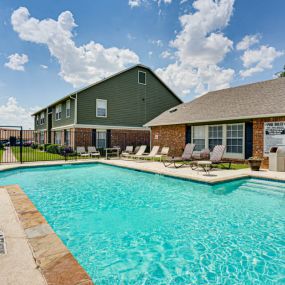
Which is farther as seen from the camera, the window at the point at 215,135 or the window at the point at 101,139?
the window at the point at 101,139

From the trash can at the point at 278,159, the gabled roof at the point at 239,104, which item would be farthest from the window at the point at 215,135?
the trash can at the point at 278,159

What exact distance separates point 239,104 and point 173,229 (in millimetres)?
11184

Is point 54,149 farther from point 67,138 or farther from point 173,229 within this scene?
point 173,229

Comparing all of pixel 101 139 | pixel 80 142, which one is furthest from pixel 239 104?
pixel 80 142

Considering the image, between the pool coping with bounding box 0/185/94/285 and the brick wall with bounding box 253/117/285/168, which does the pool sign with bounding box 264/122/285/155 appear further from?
the pool coping with bounding box 0/185/94/285

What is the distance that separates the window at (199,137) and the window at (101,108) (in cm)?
923

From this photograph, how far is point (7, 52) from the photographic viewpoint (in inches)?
577

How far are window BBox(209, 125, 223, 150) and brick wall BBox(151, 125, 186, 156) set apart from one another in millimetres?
2112

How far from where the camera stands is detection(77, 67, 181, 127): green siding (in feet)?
62.3

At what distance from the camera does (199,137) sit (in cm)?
1450

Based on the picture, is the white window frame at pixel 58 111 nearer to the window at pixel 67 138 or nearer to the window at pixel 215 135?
the window at pixel 67 138

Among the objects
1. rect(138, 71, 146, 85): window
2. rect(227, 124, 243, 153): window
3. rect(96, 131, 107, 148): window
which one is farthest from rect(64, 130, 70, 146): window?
rect(227, 124, 243, 153): window

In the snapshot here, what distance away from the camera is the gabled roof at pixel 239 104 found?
1107 cm

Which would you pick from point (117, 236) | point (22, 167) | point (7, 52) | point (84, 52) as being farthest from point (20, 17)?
point (117, 236)
